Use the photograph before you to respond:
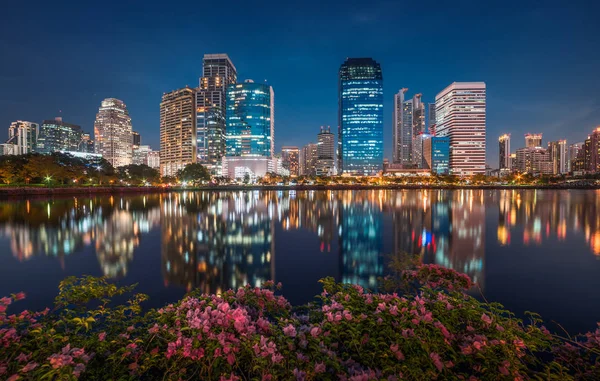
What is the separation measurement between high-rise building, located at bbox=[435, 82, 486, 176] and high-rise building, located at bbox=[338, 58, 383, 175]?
146 feet

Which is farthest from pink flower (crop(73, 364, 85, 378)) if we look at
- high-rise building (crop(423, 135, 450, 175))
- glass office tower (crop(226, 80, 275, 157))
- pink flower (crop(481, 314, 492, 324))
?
high-rise building (crop(423, 135, 450, 175))

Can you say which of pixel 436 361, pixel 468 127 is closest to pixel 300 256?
pixel 436 361

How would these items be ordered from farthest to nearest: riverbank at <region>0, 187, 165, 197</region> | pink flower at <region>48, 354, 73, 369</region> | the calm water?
1. riverbank at <region>0, 187, 165, 197</region>
2. the calm water
3. pink flower at <region>48, 354, 73, 369</region>

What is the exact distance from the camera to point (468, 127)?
17775cm

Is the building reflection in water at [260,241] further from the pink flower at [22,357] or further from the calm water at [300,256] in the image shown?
the pink flower at [22,357]

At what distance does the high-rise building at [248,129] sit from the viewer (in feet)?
555

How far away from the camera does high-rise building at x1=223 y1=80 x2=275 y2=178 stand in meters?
169

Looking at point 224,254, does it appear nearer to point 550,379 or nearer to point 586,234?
point 550,379

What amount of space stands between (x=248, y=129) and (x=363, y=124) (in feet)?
220

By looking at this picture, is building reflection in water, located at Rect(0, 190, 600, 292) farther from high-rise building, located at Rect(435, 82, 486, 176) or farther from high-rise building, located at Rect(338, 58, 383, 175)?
high-rise building, located at Rect(435, 82, 486, 176)

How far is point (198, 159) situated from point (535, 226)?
633 ft

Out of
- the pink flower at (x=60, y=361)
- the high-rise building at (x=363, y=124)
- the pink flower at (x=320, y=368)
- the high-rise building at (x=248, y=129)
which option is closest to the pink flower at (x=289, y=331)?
the pink flower at (x=320, y=368)

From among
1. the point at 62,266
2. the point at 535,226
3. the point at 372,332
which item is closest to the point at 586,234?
the point at 535,226

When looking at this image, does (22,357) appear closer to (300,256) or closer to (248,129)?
(300,256)
